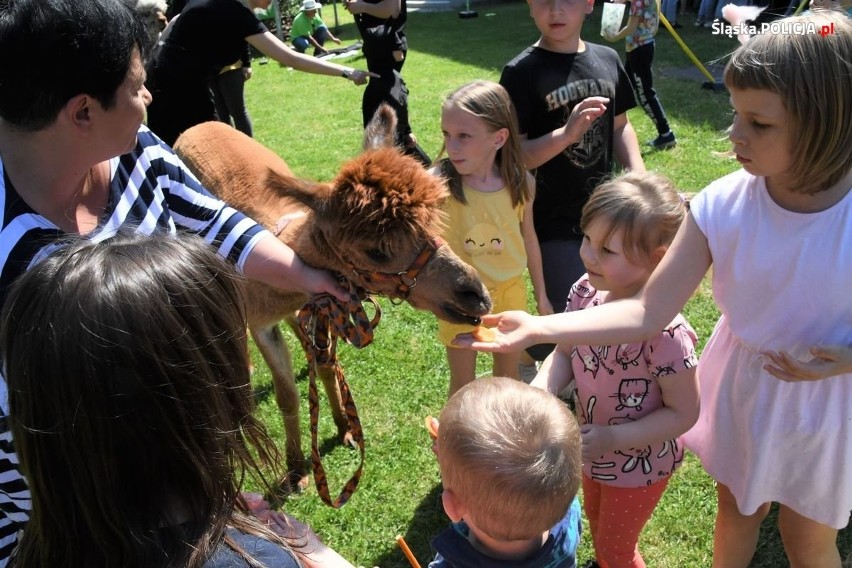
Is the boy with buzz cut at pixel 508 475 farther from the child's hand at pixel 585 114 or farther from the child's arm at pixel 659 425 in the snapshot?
the child's hand at pixel 585 114

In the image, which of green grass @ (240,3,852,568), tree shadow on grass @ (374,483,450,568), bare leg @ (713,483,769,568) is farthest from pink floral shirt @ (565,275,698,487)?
tree shadow on grass @ (374,483,450,568)

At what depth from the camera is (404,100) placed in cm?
716

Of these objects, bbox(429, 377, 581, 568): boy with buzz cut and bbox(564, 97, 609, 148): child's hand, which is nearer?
bbox(429, 377, 581, 568): boy with buzz cut

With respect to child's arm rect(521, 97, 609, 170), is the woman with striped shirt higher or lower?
higher

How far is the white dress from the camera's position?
1972 mm

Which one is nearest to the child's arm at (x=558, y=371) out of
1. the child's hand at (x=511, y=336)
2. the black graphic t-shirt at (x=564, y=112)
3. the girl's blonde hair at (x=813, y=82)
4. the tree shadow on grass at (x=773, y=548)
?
the child's hand at (x=511, y=336)

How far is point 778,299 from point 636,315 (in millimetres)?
427

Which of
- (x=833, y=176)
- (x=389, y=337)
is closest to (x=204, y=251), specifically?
Answer: (x=833, y=176)

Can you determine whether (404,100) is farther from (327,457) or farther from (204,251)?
(204,251)

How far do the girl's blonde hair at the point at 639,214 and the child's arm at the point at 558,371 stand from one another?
455 mm

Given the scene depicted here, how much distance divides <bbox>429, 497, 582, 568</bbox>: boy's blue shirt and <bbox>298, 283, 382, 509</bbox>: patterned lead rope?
98 centimetres

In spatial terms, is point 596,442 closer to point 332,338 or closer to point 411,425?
point 332,338

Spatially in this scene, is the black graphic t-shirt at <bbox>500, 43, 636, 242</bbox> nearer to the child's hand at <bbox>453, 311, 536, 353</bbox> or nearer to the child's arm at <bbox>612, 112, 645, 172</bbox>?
the child's arm at <bbox>612, 112, 645, 172</bbox>

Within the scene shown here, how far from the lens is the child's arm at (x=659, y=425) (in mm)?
2131
